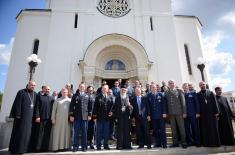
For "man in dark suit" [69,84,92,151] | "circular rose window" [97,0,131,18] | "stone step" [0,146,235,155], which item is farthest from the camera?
"circular rose window" [97,0,131,18]

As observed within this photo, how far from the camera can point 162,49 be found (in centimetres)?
1454

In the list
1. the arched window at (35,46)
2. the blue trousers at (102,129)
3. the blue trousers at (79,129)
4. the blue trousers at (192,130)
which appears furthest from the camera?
the arched window at (35,46)

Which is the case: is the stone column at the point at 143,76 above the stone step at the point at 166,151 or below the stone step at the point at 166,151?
above

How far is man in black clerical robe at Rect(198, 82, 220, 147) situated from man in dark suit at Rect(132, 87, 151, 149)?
70.9 inches

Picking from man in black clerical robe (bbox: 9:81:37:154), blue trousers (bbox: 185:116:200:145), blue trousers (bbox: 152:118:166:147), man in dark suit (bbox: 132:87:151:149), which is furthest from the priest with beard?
man in black clerical robe (bbox: 9:81:37:154)

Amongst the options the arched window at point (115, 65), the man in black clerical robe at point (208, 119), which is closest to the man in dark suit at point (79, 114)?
the man in black clerical robe at point (208, 119)

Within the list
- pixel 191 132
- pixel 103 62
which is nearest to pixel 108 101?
pixel 191 132

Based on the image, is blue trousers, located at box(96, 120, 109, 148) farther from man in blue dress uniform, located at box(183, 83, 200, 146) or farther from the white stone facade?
the white stone facade

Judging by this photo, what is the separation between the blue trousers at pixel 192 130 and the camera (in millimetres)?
5914

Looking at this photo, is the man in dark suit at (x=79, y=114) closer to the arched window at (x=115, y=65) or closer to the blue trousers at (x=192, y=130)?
the blue trousers at (x=192, y=130)

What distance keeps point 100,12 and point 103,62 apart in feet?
14.1

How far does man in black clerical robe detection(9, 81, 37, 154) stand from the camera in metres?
5.25

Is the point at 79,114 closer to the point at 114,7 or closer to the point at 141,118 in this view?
the point at 141,118

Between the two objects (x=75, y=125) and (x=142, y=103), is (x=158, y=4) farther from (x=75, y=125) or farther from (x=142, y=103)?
(x=75, y=125)
